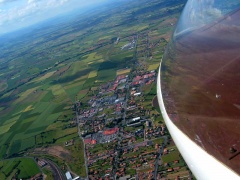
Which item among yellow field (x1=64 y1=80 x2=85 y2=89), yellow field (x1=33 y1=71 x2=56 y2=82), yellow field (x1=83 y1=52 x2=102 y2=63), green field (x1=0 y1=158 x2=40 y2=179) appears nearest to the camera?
green field (x1=0 y1=158 x2=40 y2=179)

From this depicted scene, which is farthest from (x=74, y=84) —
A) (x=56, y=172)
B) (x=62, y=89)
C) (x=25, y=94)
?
(x=56, y=172)

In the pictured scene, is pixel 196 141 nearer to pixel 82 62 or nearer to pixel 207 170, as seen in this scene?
pixel 207 170

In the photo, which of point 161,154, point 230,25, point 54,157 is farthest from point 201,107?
point 54,157

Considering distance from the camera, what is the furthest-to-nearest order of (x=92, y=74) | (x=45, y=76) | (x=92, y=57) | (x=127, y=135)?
(x=92, y=57) → (x=45, y=76) → (x=92, y=74) → (x=127, y=135)

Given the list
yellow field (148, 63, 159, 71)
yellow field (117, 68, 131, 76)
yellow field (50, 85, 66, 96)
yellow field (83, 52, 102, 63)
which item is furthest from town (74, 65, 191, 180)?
yellow field (83, 52, 102, 63)

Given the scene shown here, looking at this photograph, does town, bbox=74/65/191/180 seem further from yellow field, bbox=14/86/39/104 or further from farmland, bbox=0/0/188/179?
yellow field, bbox=14/86/39/104

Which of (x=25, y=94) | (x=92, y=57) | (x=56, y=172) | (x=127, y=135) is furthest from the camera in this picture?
(x=92, y=57)

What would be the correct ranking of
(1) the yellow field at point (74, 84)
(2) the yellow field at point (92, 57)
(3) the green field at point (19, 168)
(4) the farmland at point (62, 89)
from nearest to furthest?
(3) the green field at point (19, 168), (4) the farmland at point (62, 89), (1) the yellow field at point (74, 84), (2) the yellow field at point (92, 57)

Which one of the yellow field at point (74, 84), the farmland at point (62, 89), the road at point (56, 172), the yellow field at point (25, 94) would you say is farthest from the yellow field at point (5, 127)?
the road at point (56, 172)

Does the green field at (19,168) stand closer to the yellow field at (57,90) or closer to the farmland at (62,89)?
the farmland at (62,89)

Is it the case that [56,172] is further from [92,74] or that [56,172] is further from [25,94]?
[25,94]

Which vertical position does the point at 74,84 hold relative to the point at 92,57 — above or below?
below
